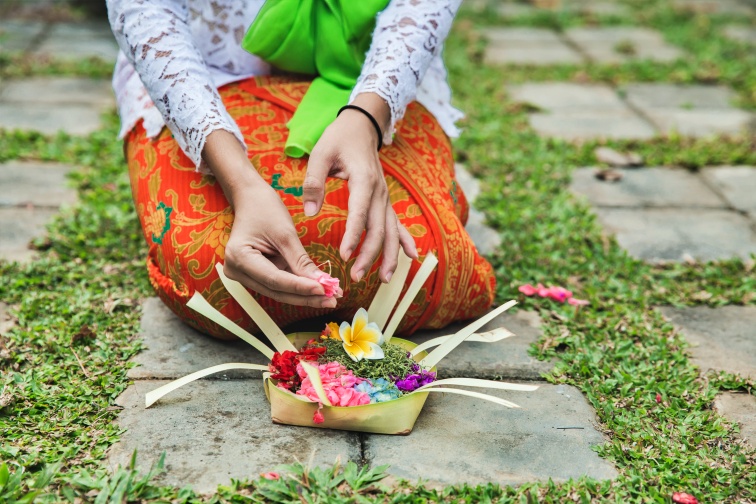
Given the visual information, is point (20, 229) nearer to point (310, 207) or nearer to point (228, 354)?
point (228, 354)

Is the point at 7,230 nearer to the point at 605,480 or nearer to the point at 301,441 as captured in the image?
the point at 301,441

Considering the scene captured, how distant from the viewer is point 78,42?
4500mm

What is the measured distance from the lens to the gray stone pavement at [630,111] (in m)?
3.42

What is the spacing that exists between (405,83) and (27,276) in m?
1.14

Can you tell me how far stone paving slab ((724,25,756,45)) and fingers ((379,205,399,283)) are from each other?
3.77m

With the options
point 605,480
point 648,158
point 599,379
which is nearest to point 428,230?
point 599,379

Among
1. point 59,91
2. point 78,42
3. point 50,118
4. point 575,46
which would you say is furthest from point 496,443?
point 78,42

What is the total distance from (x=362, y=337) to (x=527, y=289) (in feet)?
2.20

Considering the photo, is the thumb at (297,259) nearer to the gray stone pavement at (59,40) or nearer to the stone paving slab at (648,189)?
the stone paving slab at (648,189)

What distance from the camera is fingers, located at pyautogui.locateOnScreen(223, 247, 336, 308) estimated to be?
1.53 metres

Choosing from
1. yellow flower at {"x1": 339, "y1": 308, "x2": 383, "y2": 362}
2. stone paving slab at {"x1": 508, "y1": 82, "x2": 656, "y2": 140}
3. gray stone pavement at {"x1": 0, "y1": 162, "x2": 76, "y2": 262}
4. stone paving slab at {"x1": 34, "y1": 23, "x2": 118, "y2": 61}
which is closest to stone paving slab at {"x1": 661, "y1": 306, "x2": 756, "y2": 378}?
yellow flower at {"x1": 339, "y1": 308, "x2": 383, "y2": 362}

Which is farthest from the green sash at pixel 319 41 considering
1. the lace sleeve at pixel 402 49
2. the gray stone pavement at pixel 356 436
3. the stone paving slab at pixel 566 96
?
the stone paving slab at pixel 566 96

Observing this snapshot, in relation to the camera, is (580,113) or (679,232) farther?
(580,113)

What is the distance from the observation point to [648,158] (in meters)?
3.13
